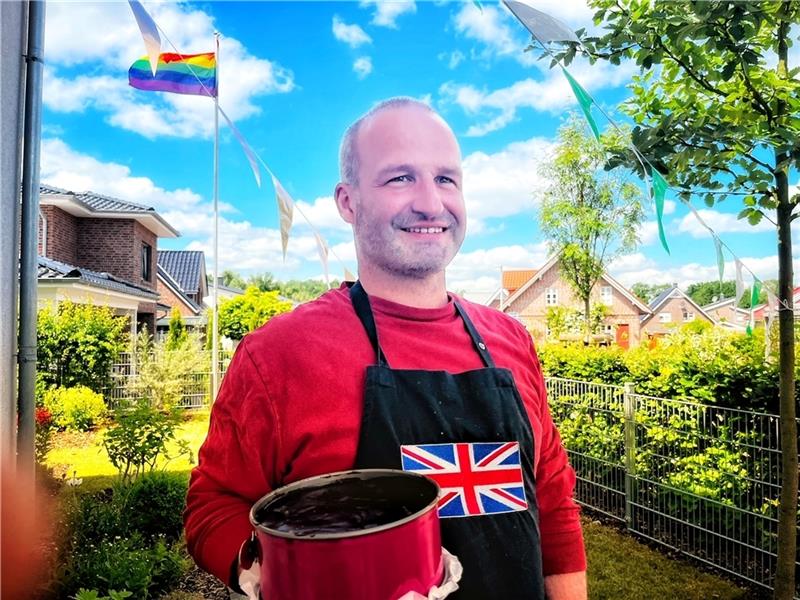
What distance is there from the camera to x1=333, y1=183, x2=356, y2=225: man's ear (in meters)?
1.22

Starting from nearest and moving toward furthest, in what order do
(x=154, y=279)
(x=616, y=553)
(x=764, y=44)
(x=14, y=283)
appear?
(x=14, y=283)
(x=764, y=44)
(x=616, y=553)
(x=154, y=279)

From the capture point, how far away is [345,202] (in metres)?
1.24

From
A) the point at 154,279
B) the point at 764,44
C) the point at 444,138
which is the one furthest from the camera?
the point at 154,279

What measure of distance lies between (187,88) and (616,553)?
616 cm

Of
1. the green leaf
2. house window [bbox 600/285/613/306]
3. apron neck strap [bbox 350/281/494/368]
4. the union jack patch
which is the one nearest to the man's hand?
the union jack patch

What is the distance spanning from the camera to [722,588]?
3.46 metres

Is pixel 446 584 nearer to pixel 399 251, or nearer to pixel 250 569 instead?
pixel 250 569

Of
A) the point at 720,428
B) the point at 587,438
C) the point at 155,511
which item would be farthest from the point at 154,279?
the point at 720,428

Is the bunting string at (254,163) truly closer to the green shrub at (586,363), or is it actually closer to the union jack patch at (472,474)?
the union jack patch at (472,474)

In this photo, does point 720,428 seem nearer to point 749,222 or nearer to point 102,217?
point 749,222

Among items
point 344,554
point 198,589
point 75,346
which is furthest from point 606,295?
point 344,554

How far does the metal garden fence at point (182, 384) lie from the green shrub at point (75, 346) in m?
0.18

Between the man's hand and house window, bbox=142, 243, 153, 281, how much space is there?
57.5ft

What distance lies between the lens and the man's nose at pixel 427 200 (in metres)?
1.13
